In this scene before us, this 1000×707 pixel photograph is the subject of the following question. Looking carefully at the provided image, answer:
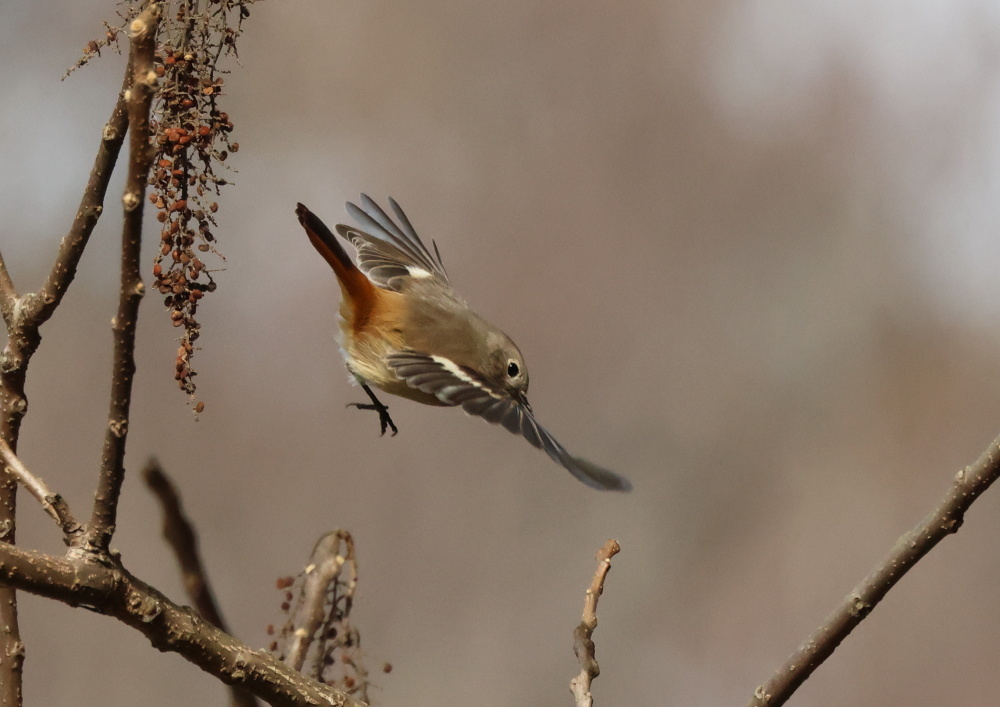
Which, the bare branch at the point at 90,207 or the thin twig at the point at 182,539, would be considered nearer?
the bare branch at the point at 90,207

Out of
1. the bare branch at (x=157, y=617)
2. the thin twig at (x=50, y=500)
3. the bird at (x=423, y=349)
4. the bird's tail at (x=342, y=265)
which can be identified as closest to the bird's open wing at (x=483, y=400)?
the bird at (x=423, y=349)

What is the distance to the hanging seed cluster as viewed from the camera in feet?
2.39

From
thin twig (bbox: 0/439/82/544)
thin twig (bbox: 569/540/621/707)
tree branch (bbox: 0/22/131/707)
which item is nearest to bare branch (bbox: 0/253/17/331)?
tree branch (bbox: 0/22/131/707)

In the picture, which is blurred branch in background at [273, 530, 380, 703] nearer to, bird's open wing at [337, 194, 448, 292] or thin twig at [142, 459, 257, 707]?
thin twig at [142, 459, 257, 707]

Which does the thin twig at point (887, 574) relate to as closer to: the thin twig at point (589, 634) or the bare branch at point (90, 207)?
the thin twig at point (589, 634)

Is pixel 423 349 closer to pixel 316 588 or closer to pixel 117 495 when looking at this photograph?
pixel 316 588

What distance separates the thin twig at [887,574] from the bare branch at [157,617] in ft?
1.06

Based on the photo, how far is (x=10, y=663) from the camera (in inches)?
29.2

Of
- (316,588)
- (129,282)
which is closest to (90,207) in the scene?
(129,282)

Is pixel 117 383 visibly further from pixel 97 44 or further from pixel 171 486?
pixel 97 44

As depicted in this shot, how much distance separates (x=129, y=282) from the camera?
0.56 meters

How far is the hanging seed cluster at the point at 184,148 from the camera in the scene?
0.73 m

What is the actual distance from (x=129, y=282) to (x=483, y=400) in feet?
1.61

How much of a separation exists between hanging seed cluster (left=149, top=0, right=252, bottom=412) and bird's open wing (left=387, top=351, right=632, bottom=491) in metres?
0.26
